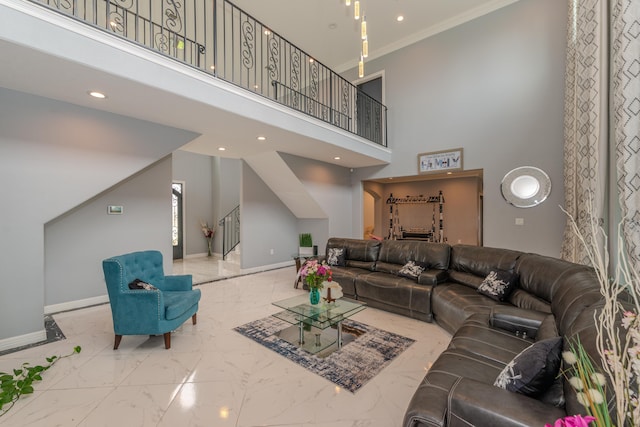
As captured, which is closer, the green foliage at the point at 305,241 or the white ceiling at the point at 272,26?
the white ceiling at the point at 272,26

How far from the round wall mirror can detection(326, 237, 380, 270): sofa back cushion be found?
2.34 meters

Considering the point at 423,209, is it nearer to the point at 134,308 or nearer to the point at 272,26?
the point at 272,26

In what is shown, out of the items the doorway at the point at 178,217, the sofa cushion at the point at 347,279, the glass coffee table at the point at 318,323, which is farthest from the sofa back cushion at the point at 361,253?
the doorway at the point at 178,217

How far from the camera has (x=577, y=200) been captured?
3775mm

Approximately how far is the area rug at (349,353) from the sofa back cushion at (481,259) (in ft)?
4.51

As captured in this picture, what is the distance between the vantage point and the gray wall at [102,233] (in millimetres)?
3881

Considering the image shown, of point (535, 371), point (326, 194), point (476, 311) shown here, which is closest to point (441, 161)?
point (326, 194)

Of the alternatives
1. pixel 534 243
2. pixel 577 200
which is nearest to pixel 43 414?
pixel 577 200

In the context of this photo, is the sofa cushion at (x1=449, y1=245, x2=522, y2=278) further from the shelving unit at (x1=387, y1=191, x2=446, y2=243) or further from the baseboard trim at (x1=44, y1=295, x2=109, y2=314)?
the baseboard trim at (x1=44, y1=295, x2=109, y2=314)

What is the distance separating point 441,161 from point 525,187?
5.17ft

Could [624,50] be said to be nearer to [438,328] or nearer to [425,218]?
[438,328]

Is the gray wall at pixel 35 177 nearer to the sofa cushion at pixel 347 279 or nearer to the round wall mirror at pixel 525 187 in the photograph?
the sofa cushion at pixel 347 279

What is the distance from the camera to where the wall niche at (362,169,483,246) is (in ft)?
26.7

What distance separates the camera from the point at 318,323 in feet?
9.21
